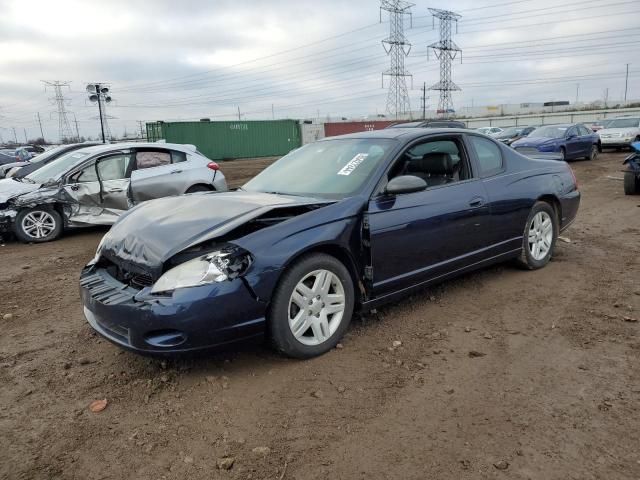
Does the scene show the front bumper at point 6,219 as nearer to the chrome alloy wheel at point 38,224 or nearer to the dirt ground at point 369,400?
the chrome alloy wheel at point 38,224

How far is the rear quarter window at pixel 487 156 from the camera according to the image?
15.2 feet

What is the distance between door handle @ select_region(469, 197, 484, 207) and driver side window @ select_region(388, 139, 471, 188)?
0.22m

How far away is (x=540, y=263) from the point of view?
5273 millimetres

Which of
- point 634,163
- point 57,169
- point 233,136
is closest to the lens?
point 57,169

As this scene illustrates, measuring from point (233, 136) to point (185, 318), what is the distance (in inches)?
1281

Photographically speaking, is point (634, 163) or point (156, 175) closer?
point (156, 175)

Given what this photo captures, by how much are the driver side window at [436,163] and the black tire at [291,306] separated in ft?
3.56

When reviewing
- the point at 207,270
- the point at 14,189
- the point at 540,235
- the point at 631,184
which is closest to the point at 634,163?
the point at 631,184

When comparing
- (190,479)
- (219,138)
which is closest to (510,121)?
(219,138)

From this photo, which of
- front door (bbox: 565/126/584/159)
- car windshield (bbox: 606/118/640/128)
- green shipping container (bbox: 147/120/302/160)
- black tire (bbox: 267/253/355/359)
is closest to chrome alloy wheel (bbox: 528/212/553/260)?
black tire (bbox: 267/253/355/359)

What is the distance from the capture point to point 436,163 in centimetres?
435

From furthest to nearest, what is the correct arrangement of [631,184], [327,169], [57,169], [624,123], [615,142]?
[624,123] → [615,142] → [631,184] → [57,169] → [327,169]

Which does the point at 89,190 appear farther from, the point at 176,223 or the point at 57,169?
the point at 176,223

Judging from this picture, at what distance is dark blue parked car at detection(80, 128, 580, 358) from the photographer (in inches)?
116
